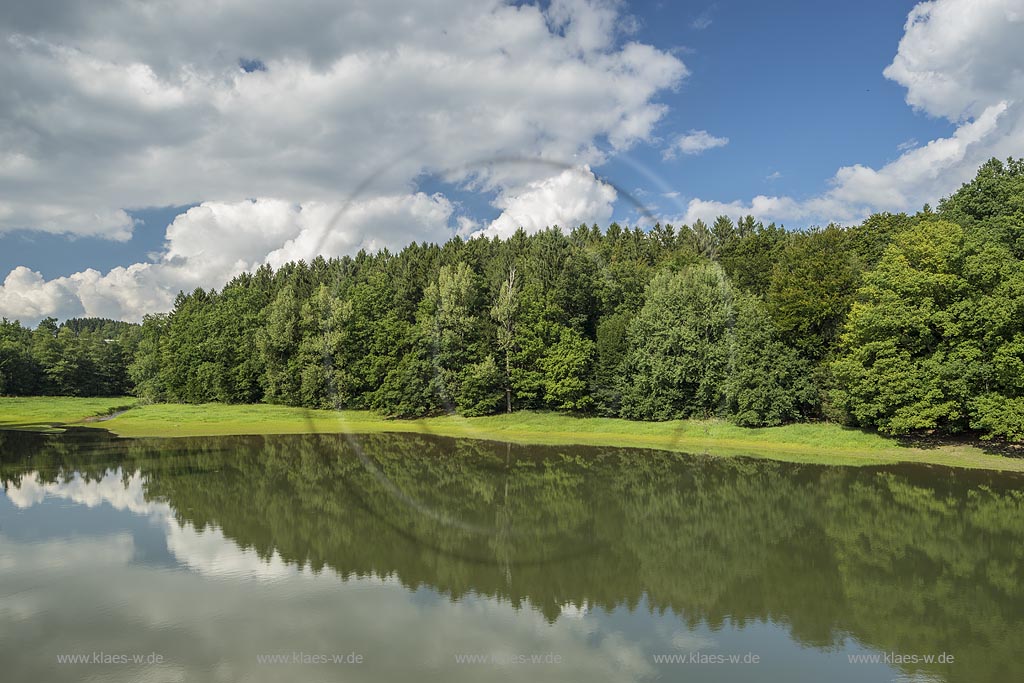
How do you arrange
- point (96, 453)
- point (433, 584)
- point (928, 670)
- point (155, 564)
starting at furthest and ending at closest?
1. point (96, 453)
2. point (155, 564)
3. point (433, 584)
4. point (928, 670)

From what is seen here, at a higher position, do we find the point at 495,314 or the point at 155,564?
the point at 495,314

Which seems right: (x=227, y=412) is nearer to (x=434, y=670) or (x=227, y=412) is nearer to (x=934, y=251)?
(x=434, y=670)

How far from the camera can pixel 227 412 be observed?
217 ft

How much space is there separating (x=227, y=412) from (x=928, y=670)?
67.0 m

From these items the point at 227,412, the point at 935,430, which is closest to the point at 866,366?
the point at 935,430

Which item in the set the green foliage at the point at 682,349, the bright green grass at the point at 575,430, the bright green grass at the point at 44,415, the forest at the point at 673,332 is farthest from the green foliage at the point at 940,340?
the bright green grass at the point at 44,415

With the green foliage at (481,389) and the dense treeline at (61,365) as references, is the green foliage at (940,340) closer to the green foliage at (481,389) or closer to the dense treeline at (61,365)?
the green foliage at (481,389)

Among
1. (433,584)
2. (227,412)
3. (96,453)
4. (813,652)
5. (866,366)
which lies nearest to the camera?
(813,652)

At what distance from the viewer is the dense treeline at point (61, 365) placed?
10875 cm

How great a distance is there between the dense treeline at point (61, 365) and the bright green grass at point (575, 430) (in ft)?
140

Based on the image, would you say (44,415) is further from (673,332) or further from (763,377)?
(763,377)

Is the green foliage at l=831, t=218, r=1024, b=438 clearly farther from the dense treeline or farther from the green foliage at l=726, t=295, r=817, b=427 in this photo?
the dense treeline

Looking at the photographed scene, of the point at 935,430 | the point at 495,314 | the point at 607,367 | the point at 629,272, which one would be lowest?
the point at 935,430

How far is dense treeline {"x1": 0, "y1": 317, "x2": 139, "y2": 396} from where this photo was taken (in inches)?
4281
